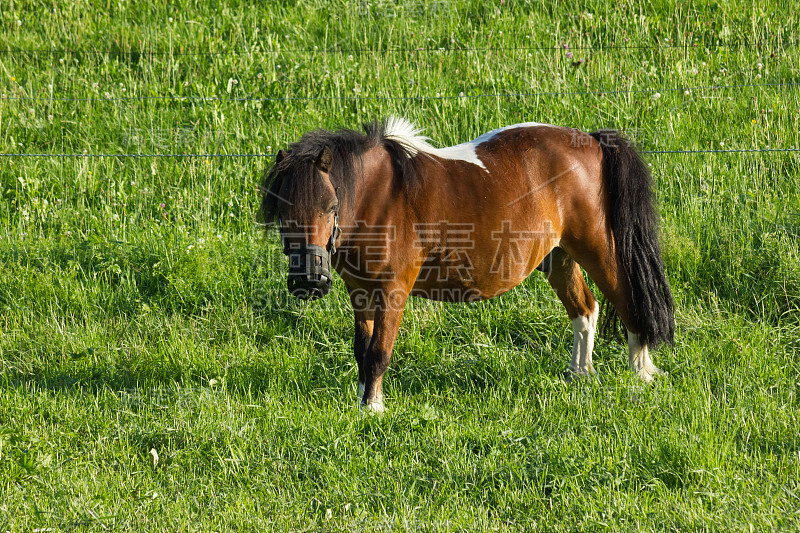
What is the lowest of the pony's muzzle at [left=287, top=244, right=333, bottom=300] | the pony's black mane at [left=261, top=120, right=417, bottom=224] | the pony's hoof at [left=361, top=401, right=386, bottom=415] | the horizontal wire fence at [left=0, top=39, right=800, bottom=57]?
the pony's hoof at [left=361, top=401, right=386, bottom=415]

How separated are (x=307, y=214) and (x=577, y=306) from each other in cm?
215

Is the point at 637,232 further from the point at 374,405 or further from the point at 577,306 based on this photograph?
the point at 374,405

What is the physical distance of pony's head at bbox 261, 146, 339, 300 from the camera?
368 centimetres

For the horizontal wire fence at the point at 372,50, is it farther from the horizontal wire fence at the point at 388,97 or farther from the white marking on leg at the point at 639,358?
the white marking on leg at the point at 639,358

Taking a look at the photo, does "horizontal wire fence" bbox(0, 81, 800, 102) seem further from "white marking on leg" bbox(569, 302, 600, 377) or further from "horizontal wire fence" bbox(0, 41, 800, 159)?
"white marking on leg" bbox(569, 302, 600, 377)

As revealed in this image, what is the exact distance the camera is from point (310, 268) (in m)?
3.67

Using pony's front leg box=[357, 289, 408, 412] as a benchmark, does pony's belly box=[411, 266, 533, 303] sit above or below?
above

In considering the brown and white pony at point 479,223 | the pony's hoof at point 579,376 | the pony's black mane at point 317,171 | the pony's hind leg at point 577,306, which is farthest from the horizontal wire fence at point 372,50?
the pony's hoof at point 579,376

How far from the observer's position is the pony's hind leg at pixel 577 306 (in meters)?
4.87

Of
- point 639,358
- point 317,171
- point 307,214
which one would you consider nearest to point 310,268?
point 307,214

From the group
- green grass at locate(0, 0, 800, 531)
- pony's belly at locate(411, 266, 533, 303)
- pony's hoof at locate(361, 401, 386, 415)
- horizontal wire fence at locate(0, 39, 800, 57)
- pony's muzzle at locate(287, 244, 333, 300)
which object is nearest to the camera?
green grass at locate(0, 0, 800, 531)

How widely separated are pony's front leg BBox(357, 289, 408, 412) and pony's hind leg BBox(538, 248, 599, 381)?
4.05 ft

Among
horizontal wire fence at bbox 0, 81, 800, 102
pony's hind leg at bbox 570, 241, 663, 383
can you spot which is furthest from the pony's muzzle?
horizontal wire fence at bbox 0, 81, 800, 102

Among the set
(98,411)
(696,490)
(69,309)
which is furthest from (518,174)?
(69,309)
